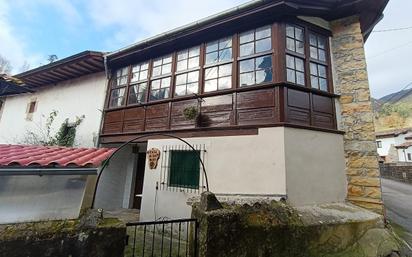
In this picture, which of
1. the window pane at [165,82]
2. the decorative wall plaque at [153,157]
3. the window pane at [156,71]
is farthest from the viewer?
the window pane at [156,71]

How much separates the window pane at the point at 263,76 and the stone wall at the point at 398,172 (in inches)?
728

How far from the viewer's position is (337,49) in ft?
21.7

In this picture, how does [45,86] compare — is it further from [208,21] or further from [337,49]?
[337,49]

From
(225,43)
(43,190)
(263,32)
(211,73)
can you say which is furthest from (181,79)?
(43,190)

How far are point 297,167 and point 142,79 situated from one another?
19.5ft

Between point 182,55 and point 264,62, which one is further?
point 182,55

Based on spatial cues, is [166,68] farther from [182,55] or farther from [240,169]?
[240,169]

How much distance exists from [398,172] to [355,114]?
17.9m

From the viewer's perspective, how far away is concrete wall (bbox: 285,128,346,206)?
5105mm

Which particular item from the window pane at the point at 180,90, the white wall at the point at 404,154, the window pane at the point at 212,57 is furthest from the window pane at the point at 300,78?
the white wall at the point at 404,154

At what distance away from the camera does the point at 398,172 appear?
18.9 metres

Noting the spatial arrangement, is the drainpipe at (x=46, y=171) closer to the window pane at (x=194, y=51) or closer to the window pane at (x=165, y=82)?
the window pane at (x=165, y=82)

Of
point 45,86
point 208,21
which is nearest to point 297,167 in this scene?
point 208,21

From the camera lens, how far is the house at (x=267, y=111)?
17.6 ft
